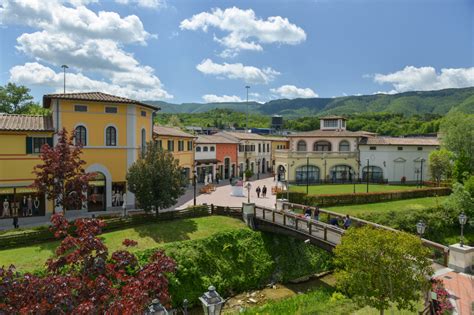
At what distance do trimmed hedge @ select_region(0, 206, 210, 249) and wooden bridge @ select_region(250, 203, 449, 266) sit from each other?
174 inches

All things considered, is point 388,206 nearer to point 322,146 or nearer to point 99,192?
point 322,146

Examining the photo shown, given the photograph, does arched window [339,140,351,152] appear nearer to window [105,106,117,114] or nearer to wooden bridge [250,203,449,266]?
wooden bridge [250,203,449,266]

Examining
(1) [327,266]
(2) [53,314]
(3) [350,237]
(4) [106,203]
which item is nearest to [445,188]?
(1) [327,266]

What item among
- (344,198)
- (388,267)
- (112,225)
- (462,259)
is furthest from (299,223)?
(112,225)

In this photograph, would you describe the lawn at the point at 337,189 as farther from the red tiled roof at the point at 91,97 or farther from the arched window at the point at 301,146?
the red tiled roof at the point at 91,97

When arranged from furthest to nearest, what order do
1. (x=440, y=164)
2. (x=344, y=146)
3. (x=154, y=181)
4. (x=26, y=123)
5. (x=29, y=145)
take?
(x=344, y=146), (x=440, y=164), (x=26, y=123), (x=29, y=145), (x=154, y=181)

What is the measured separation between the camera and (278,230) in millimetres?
22109

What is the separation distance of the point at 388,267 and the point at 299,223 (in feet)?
33.9

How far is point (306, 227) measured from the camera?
20.5 metres

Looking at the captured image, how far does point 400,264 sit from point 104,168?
2222 cm

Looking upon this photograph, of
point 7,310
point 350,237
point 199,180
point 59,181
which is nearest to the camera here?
point 7,310

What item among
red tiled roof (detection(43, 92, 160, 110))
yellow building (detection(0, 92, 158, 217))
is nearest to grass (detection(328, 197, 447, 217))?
yellow building (detection(0, 92, 158, 217))

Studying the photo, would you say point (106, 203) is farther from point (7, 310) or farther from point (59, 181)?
point (7, 310)

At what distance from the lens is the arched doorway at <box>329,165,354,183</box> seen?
44.7 metres
